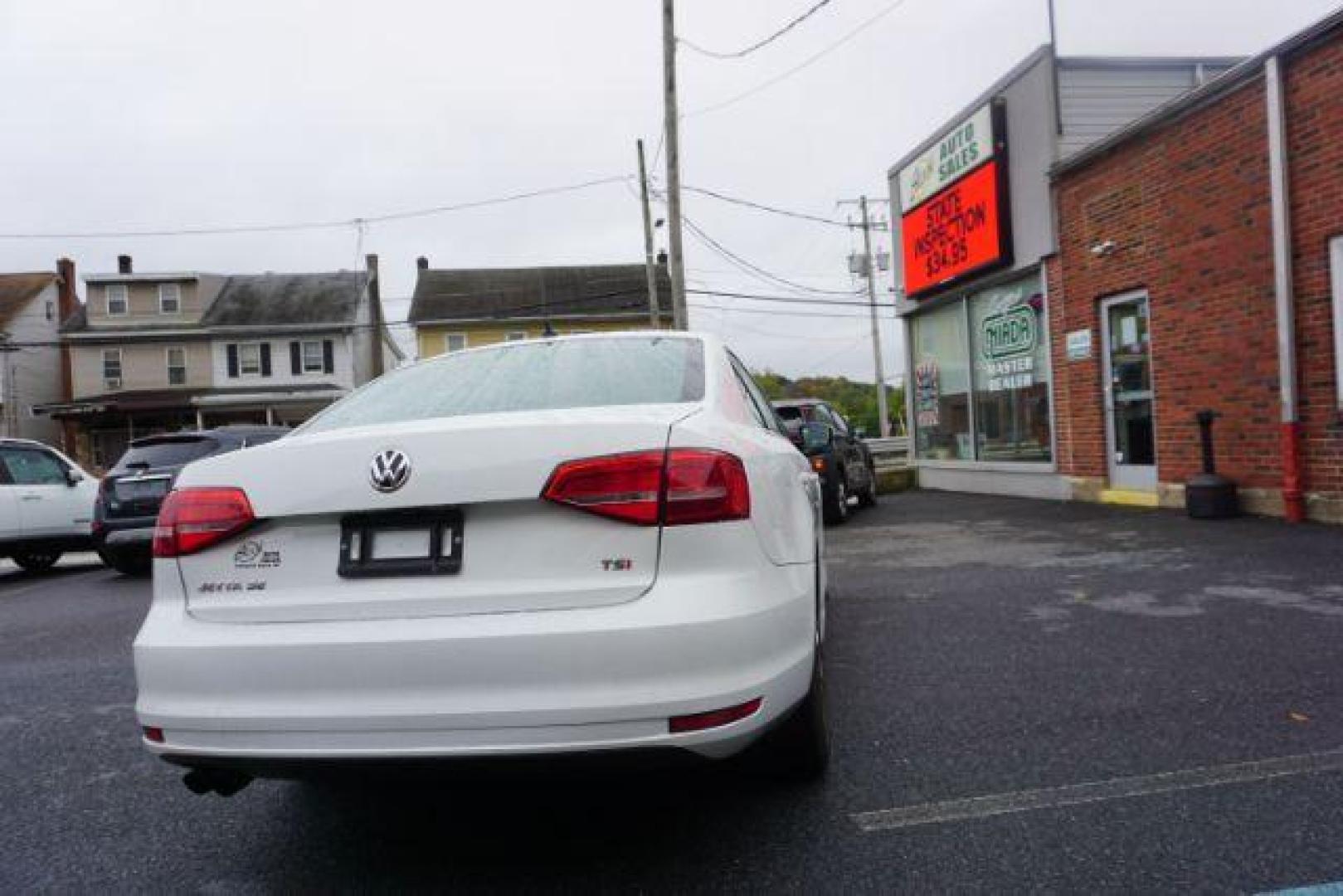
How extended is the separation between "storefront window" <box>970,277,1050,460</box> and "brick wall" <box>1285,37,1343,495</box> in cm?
377

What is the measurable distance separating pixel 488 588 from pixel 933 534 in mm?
7673

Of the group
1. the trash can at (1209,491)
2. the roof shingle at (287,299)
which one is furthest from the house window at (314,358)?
the trash can at (1209,491)

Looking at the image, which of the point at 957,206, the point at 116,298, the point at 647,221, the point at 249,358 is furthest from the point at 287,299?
the point at 957,206

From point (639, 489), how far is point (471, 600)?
1.58 feet

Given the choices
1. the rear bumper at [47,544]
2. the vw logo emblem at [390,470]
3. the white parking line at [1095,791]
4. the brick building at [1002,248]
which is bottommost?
the white parking line at [1095,791]

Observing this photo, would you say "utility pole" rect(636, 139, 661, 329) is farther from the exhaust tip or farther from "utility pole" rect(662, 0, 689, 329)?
the exhaust tip

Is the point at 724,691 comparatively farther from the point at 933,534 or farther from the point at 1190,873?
the point at 933,534

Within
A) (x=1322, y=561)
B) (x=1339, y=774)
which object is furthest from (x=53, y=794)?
(x=1322, y=561)

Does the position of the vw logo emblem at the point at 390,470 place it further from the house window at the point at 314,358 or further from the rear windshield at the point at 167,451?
the house window at the point at 314,358

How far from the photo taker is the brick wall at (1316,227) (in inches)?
290

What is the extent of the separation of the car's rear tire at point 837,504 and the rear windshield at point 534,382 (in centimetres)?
747

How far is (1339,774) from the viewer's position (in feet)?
9.24

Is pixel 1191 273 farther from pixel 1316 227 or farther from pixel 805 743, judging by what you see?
pixel 805 743

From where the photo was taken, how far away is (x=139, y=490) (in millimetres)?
9109
